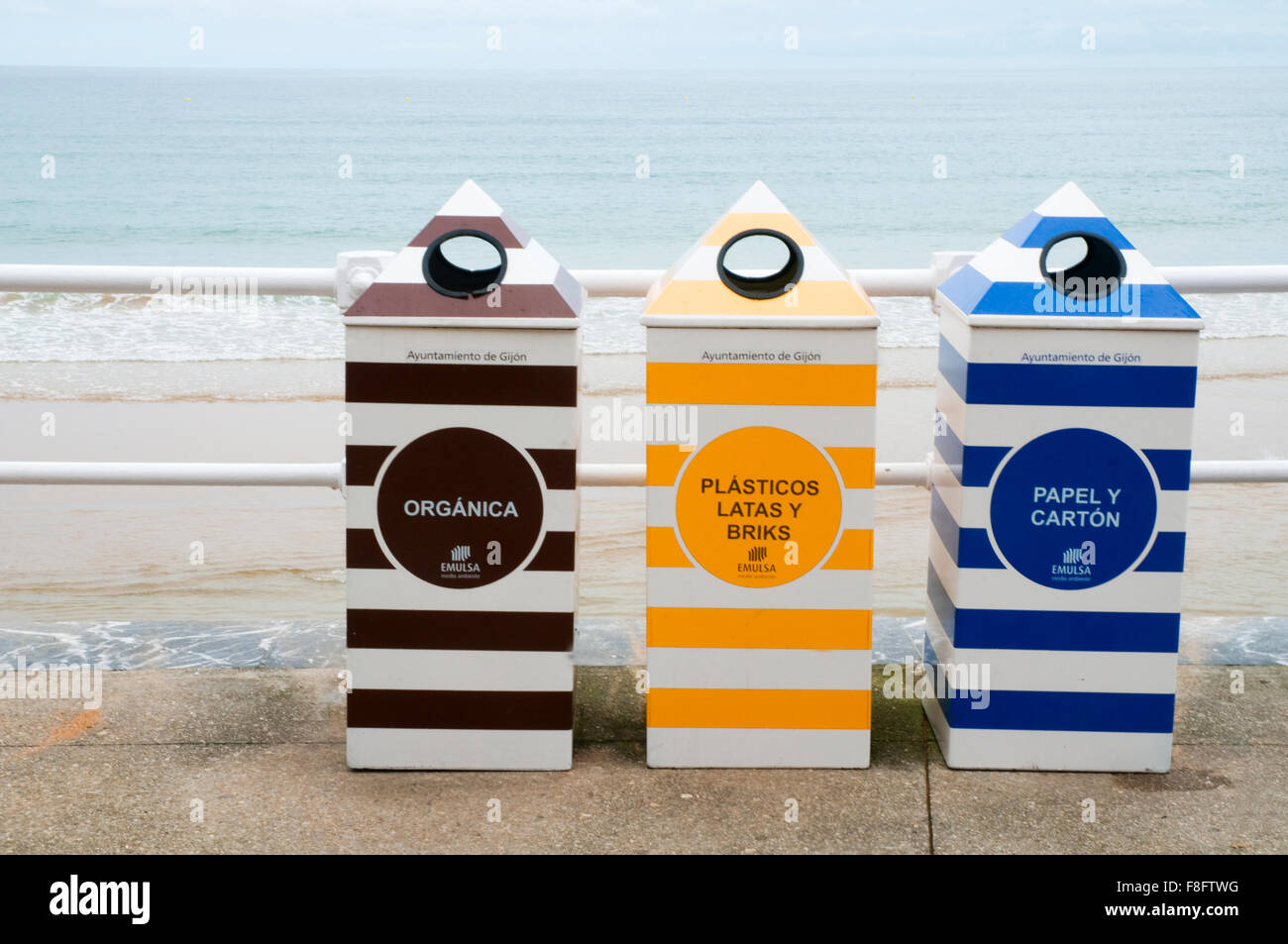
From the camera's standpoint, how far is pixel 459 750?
3.10 metres

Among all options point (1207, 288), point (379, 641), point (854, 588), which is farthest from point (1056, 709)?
point (379, 641)

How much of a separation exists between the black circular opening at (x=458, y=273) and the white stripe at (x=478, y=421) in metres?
0.26

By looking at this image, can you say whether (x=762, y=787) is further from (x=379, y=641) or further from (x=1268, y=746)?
(x=1268, y=746)

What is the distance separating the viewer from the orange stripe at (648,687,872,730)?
Result: 3.09 meters

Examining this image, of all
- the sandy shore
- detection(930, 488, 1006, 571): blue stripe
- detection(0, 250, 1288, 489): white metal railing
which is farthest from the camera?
the sandy shore

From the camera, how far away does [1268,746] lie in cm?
319

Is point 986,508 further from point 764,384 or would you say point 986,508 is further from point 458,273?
point 458,273

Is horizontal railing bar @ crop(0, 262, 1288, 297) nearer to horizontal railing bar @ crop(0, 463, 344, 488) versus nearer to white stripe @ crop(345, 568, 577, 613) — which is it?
horizontal railing bar @ crop(0, 463, 344, 488)

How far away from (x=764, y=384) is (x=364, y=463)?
0.90 meters

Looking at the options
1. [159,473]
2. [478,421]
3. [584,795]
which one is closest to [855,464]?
[478,421]

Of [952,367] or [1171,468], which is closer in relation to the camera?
[1171,468]

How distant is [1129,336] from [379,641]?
5.80ft

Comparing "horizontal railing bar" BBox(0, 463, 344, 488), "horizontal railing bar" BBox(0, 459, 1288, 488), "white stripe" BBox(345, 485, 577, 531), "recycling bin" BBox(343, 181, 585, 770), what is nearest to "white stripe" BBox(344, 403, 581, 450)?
"recycling bin" BBox(343, 181, 585, 770)

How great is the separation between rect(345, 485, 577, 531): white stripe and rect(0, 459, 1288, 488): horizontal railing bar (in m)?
0.39
